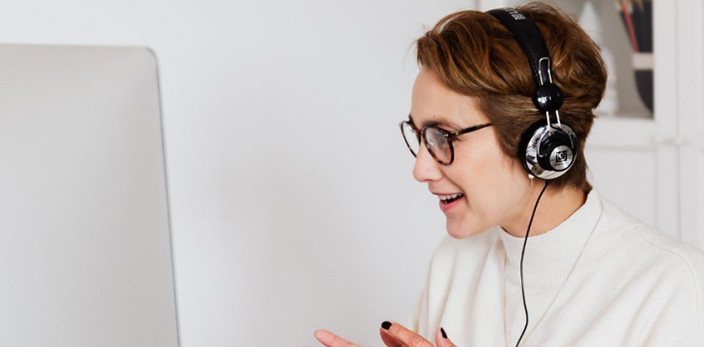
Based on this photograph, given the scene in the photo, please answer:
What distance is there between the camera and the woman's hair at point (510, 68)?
1077 mm

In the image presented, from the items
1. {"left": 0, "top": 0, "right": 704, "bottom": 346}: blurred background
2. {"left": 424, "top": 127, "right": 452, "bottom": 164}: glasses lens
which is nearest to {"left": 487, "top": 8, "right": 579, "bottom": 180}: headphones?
{"left": 424, "top": 127, "right": 452, "bottom": 164}: glasses lens

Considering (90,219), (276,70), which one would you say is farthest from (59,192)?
(276,70)

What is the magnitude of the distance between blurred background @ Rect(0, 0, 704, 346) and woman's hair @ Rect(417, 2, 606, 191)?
538mm

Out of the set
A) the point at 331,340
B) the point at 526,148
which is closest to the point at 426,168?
the point at 526,148

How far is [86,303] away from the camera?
78cm

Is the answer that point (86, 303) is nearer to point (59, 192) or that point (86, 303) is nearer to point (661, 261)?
point (59, 192)

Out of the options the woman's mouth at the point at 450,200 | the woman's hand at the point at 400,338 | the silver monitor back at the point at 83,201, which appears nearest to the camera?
the silver monitor back at the point at 83,201

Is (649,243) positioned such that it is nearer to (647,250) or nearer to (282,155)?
(647,250)

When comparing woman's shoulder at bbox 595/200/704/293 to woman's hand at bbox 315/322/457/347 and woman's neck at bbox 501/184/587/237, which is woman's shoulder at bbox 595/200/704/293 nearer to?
woman's neck at bbox 501/184/587/237

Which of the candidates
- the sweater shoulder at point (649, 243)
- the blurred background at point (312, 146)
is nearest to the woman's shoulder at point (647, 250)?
the sweater shoulder at point (649, 243)

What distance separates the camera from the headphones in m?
1.05

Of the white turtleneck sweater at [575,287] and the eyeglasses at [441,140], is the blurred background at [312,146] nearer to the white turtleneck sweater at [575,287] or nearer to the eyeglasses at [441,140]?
the white turtleneck sweater at [575,287]

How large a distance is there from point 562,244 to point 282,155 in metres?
0.70

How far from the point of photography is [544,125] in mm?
1062
